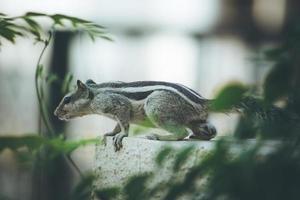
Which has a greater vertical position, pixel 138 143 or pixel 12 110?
pixel 138 143

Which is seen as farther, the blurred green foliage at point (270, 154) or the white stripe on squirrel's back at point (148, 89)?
the white stripe on squirrel's back at point (148, 89)

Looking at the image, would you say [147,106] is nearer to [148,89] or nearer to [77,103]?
[148,89]

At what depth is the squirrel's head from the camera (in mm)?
2014

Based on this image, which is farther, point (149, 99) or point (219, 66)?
point (219, 66)

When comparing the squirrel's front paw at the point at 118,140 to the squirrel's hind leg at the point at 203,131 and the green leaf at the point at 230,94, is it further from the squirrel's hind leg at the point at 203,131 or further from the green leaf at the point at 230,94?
the green leaf at the point at 230,94

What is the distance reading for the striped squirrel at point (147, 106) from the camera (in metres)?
1.83

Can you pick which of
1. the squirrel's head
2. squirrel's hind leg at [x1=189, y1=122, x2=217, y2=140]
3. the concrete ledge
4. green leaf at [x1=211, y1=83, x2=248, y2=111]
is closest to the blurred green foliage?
green leaf at [x1=211, y1=83, x2=248, y2=111]

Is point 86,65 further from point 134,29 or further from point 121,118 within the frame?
point 121,118

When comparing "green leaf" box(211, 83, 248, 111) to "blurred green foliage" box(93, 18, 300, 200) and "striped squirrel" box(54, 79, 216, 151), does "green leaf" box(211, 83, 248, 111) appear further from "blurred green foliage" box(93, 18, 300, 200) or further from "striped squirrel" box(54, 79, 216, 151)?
"striped squirrel" box(54, 79, 216, 151)

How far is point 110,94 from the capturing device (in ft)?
6.43

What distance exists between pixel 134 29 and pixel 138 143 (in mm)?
1902

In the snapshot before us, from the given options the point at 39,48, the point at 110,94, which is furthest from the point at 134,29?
the point at 110,94

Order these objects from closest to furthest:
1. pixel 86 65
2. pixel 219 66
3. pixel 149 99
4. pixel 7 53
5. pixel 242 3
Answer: pixel 149 99 < pixel 86 65 < pixel 7 53 < pixel 219 66 < pixel 242 3

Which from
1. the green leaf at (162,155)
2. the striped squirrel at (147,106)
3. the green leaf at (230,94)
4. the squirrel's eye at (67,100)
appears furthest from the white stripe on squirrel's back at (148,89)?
the green leaf at (230,94)
